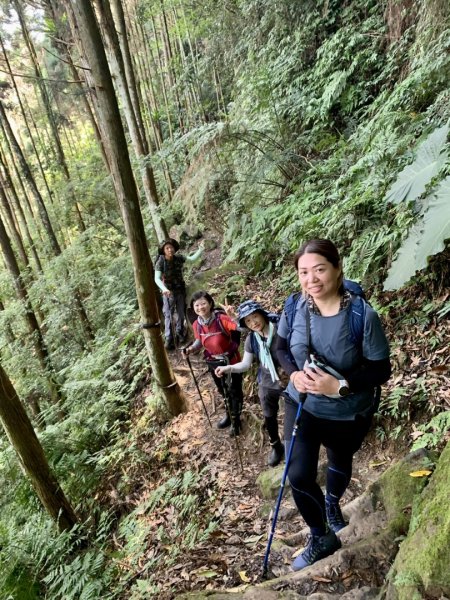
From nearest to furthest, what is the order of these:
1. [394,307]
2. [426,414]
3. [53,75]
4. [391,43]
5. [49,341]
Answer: [426,414] → [394,307] → [391,43] → [49,341] → [53,75]

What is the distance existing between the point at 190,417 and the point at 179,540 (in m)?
2.07

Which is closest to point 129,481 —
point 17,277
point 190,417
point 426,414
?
point 190,417

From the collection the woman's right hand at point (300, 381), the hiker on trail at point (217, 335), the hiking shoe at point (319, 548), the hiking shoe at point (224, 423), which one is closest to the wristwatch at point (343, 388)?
the woman's right hand at point (300, 381)

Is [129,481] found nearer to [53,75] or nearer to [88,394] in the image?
[88,394]

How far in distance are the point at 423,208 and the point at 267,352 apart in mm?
1954

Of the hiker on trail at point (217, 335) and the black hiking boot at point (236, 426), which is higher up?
the hiker on trail at point (217, 335)

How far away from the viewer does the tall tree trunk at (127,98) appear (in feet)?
19.8

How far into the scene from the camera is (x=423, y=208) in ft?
11.8

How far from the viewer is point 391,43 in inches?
283

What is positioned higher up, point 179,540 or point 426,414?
point 426,414

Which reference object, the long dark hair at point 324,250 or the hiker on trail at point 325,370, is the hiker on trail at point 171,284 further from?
the long dark hair at point 324,250

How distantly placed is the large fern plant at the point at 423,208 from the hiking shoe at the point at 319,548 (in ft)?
5.54

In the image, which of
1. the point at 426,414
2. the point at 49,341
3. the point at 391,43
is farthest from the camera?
the point at 49,341

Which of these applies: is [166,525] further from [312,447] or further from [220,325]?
[312,447]
